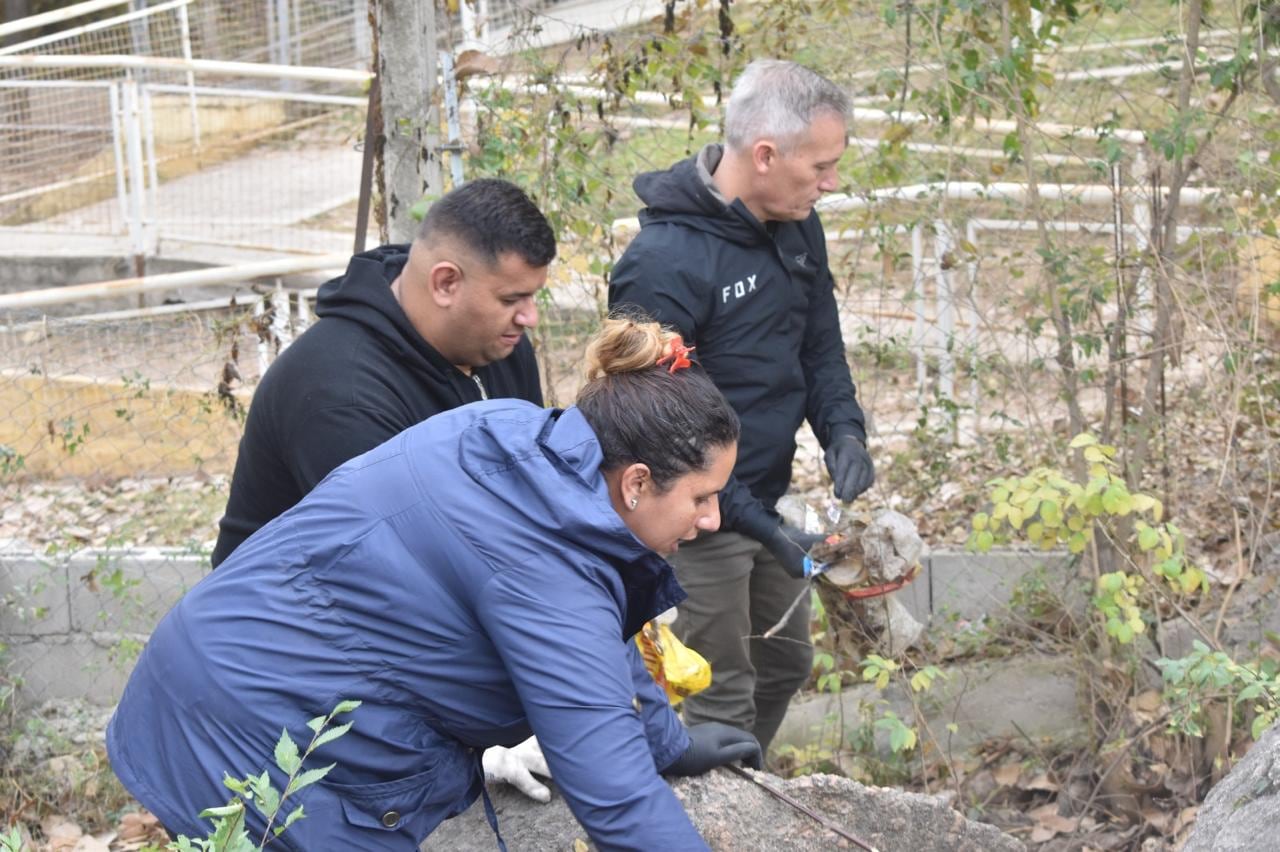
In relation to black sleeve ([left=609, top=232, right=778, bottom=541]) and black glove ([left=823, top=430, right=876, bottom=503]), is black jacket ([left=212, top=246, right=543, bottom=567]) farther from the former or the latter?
→ black glove ([left=823, top=430, right=876, bottom=503])

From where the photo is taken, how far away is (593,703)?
76.5 inches

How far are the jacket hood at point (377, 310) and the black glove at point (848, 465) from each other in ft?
4.21

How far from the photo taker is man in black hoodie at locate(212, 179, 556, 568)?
277 cm

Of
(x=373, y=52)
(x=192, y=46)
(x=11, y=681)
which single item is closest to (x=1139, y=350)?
(x=373, y=52)

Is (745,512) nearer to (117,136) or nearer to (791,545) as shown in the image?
(791,545)

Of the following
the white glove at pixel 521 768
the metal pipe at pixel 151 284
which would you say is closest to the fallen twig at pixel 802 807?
the white glove at pixel 521 768

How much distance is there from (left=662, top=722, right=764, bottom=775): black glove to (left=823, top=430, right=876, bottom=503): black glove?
3.24ft

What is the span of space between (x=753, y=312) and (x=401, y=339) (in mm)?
1157

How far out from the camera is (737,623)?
379 centimetres

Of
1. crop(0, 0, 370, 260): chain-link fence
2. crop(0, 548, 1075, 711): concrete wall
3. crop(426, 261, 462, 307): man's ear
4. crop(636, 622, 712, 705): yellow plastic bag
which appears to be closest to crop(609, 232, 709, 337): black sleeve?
crop(426, 261, 462, 307): man's ear

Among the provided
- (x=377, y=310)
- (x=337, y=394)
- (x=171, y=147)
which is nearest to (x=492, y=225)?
(x=377, y=310)

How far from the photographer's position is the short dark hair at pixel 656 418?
2.12 m

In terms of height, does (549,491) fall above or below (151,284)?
above

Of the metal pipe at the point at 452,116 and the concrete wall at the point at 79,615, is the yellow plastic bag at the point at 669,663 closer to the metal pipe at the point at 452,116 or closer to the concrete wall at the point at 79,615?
the metal pipe at the point at 452,116
